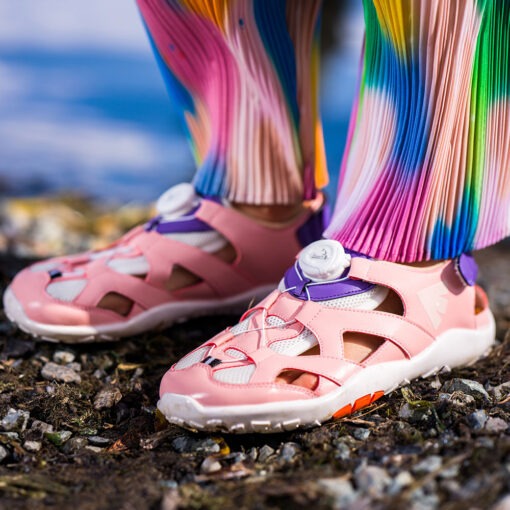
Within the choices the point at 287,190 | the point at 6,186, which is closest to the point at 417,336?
the point at 287,190

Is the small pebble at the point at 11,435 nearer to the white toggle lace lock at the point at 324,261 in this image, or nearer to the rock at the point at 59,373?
the rock at the point at 59,373

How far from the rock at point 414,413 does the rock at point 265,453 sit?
0.23m

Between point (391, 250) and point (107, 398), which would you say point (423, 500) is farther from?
point (107, 398)

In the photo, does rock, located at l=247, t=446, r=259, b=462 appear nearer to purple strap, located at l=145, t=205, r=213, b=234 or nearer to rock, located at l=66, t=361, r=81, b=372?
rock, located at l=66, t=361, r=81, b=372

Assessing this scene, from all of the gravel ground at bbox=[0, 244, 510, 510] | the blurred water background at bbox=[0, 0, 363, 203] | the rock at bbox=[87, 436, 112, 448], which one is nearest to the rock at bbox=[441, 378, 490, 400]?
the gravel ground at bbox=[0, 244, 510, 510]

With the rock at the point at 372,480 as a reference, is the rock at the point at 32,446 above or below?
below

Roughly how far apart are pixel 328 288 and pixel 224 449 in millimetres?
325

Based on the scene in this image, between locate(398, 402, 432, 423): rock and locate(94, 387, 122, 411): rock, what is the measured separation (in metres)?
0.52

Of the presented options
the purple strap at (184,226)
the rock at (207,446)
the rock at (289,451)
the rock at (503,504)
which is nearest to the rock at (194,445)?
the rock at (207,446)

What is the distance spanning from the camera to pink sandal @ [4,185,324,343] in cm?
150

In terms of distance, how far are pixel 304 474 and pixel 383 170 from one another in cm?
56

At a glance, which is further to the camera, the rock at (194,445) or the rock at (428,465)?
the rock at (194,445)

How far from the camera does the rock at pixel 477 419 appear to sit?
1.11 m

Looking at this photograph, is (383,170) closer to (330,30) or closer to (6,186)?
(330,30)
